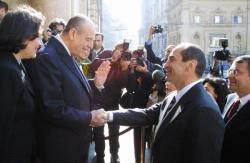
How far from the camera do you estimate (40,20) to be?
364 centimetres

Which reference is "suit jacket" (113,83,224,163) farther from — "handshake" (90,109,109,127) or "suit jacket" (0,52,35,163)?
Answer: "suit jacket" (0,52,35,163)

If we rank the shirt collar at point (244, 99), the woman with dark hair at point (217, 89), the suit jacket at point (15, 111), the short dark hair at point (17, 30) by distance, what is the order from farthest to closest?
the woman with dark hair at point (217, 89)
the shirt collar at point (244, 99)
the short dark hair at point (17, 30)
the suit jacket at point (15, 111)

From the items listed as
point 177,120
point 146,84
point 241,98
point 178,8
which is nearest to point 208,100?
point 177,120

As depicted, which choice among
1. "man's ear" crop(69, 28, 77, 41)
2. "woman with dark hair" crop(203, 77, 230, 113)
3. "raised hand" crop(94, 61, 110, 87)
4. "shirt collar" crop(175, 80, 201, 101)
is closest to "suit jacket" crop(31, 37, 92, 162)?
"man's ear" crop(69, 28, 77, 41)

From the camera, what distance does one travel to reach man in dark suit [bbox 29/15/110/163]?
370cm

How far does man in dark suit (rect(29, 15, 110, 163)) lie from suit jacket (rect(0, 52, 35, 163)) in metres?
0.17

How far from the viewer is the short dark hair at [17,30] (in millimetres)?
3447

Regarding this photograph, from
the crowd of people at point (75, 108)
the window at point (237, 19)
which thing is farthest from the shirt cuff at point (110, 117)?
the window at point (237, 19)

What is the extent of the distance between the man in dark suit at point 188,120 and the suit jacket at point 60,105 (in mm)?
689

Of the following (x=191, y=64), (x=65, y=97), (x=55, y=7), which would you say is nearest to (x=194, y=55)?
(x=191, y=64)

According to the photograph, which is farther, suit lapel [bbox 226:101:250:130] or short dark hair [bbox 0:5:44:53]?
suit lapel [bbox 226:101:250:130]

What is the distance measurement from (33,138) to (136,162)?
3.97 metres

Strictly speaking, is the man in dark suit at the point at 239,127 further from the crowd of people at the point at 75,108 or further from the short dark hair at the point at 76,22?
the short dark hair at the point at 76,22

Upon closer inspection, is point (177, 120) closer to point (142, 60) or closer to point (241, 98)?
point (241, 98)
